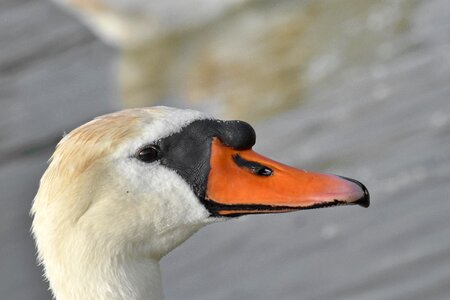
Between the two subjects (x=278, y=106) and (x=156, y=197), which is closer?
(x=156, y=197)

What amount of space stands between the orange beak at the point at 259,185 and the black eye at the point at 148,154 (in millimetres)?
213

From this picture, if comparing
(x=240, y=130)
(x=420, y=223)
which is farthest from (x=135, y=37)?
(x=240, y=130)

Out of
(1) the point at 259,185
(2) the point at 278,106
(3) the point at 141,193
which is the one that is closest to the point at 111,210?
(3) the point at 141,193

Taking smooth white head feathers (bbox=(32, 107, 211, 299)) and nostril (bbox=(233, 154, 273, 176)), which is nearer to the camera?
smooth white head feathers (bbox=(32, 107, 211, 299))

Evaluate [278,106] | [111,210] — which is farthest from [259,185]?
[278,106]

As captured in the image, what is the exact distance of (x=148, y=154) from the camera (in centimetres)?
509

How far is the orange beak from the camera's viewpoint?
5.02 meters

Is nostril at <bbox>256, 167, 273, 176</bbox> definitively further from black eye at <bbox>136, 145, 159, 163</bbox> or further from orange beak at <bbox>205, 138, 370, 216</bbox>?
black eye at <bbox>136, 145, 159, 163</bbox>

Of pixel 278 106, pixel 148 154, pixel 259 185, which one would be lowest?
pixel 259 185

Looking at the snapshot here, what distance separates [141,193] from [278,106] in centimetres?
522

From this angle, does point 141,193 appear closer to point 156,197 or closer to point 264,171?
point 156,197

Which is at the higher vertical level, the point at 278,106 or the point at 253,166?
the point at 278,106

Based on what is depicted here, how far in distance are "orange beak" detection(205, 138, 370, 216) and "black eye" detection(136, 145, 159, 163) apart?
0.21m

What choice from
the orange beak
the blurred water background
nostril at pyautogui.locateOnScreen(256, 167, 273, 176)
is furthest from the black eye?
the blurred water background
